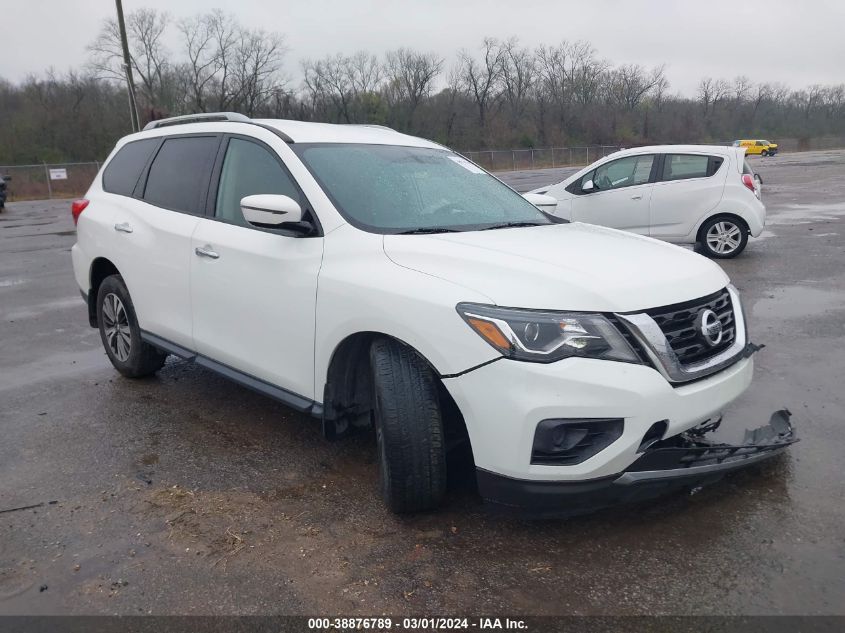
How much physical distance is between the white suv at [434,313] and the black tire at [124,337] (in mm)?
257

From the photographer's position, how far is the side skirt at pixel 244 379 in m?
3.64

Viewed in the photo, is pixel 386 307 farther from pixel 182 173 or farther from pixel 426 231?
pixel 182 173

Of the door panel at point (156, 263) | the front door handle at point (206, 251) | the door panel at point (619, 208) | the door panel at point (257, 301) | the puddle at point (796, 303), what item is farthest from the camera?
the door panel at point (619, 208)

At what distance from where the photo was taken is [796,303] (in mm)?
7379

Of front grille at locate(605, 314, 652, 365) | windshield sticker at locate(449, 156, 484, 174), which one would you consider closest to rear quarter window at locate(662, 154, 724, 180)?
windshield sticker at locate(449, 156, 484, 174)

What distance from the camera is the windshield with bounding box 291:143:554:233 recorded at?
370 cm

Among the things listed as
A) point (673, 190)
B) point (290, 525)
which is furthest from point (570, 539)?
point (673, 190)

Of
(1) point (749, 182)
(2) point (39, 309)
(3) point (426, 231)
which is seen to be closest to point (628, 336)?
(3) point (426, 231)

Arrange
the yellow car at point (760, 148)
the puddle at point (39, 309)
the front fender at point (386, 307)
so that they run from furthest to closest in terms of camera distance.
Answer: the yellow car at point (760, 148)
the puddle at point (39, 309)
the front fender at point (386, 307)

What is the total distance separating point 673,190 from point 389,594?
29.9ft

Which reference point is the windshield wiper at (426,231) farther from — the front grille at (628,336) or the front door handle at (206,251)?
the front door handle at (206,251)

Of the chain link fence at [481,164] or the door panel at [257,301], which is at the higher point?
the door panel at [257,301]

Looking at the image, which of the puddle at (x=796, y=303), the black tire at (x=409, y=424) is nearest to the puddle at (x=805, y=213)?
the puddle at (x=796, y=303)

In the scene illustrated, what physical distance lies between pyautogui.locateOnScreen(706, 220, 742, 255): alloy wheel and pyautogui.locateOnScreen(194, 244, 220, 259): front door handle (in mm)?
8409
